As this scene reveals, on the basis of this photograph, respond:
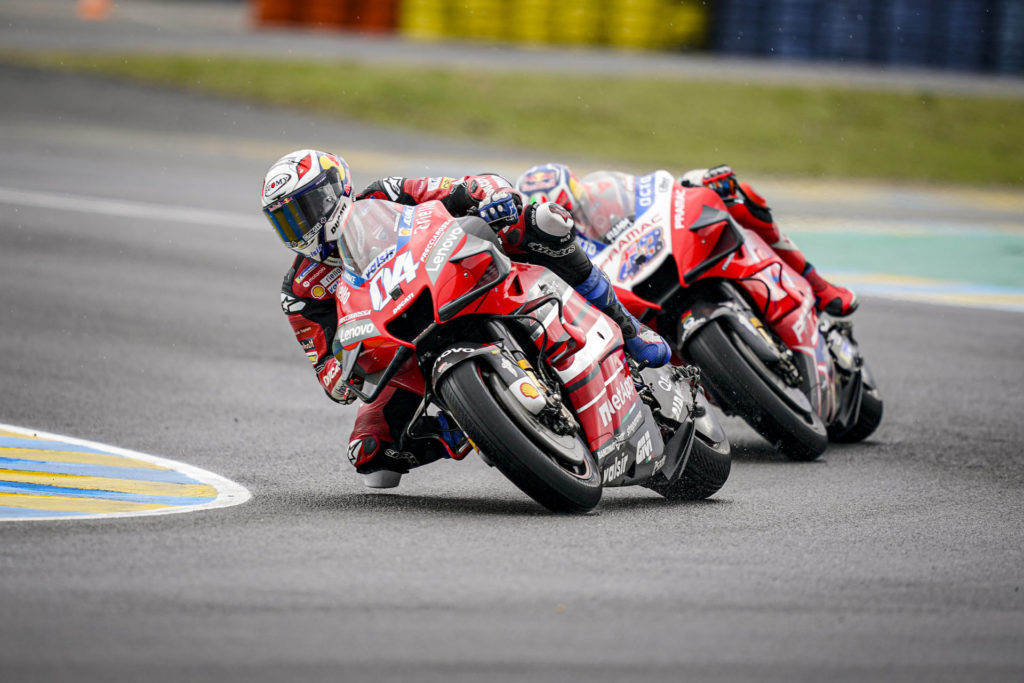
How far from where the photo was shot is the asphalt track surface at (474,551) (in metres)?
4.18

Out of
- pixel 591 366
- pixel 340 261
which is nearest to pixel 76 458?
pixel 340 261

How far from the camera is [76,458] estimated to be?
7.16 m

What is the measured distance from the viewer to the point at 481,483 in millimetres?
6957

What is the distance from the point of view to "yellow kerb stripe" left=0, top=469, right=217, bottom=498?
6451mm

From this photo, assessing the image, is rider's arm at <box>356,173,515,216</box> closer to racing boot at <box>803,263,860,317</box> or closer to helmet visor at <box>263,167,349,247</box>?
helmet visor at <box>263,167,349,247</box>

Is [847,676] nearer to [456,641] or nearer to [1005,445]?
[456,641]

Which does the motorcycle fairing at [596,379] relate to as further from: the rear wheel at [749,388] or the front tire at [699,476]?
the rear wheel at [749,388]

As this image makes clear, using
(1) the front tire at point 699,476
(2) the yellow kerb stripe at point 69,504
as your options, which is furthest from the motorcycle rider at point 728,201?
(2) the yellow kerb stripe at point 69,504

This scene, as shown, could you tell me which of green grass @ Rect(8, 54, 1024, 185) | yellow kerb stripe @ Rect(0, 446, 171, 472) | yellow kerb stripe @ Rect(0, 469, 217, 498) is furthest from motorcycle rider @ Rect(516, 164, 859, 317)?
green grass @ Rect(8, 54, 1024, 185)

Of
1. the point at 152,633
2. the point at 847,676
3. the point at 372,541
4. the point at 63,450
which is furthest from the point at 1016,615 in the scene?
the point at 63,450

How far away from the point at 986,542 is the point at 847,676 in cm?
188

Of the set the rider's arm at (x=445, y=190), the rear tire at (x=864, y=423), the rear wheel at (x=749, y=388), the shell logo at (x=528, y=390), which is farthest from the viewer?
the rear tire at (x=864, y=423)

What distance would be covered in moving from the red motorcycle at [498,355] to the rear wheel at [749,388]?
2.81 feet

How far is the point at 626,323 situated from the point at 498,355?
43.3 inches
